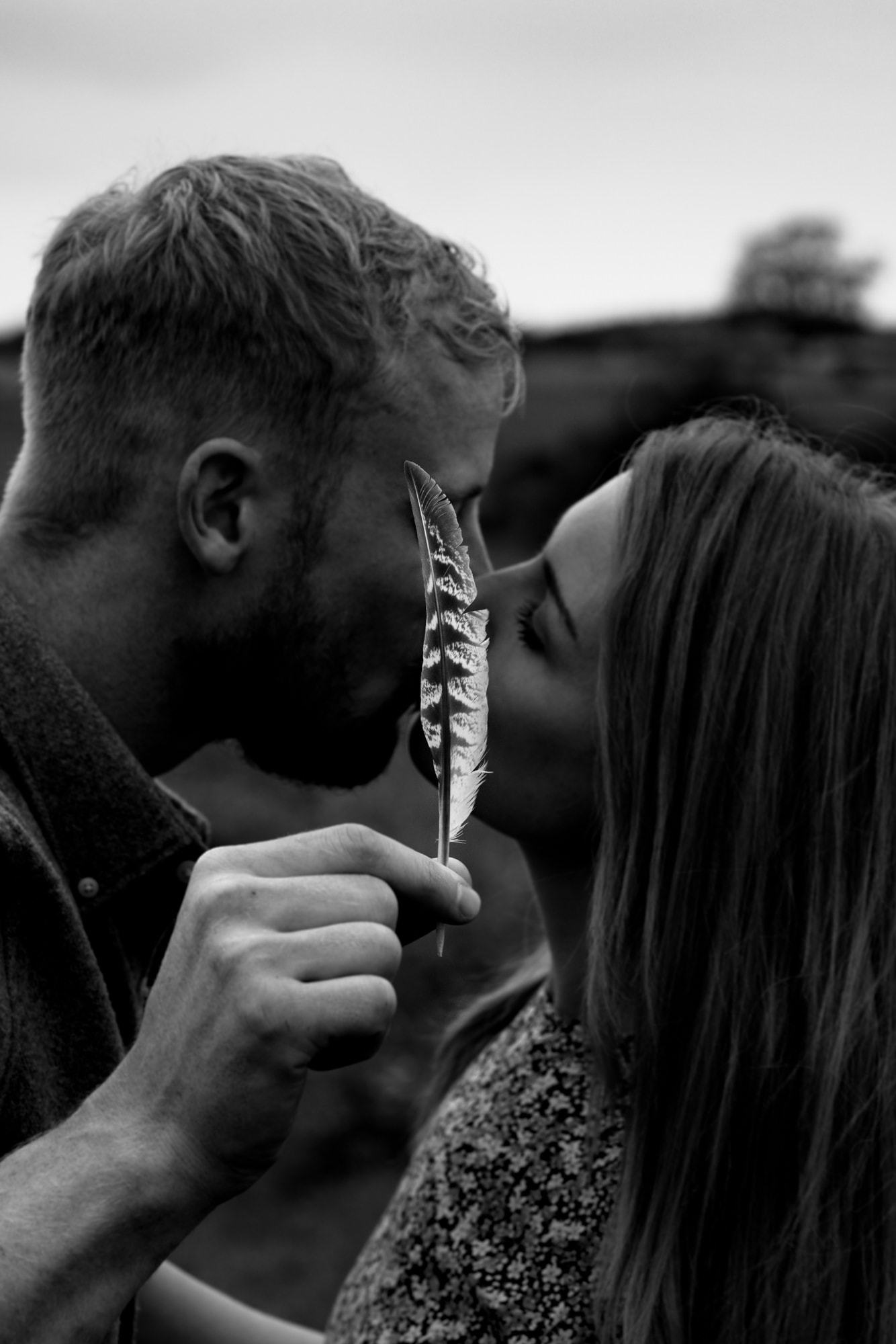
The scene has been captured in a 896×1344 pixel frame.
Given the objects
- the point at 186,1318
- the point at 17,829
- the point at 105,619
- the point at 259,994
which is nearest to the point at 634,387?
the point at 105,619

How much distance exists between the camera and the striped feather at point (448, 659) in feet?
6.45

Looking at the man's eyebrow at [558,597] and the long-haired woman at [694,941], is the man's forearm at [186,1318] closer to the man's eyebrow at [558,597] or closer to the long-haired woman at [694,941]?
the long-haired woman at [694,941]

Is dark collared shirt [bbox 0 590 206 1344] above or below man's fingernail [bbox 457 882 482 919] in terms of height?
below

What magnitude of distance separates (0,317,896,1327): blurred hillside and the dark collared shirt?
3.23 feet

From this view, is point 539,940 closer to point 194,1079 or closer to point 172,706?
point 172,706

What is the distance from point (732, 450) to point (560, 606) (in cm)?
50

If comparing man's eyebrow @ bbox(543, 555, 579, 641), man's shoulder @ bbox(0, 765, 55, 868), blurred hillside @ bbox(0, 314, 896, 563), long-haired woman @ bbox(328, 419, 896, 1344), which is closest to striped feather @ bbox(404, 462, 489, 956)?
man's shoulder @ bbox(0, 765, 55, 868)

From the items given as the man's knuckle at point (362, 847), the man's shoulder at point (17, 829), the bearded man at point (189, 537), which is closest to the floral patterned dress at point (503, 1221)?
the bearded man at point (189, 537)

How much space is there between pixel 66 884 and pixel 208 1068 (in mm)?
977

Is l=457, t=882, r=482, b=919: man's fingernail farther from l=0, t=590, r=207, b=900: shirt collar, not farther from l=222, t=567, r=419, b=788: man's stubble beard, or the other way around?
l=222, t=567, r=419, b=788: man's stubble beard

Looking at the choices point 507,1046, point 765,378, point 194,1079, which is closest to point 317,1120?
point 507,1046

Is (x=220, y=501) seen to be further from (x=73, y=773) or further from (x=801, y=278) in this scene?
(x=801, y=278)

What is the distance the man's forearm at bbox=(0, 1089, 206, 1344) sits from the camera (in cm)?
164

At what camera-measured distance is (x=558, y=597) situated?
9.70 ft
